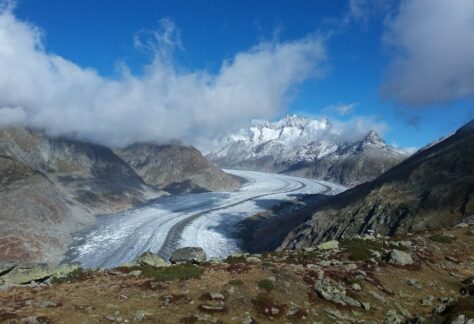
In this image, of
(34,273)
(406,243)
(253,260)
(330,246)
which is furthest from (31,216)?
(406,243)

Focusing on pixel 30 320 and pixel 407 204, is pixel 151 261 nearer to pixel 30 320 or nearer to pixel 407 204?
pixel 30 320

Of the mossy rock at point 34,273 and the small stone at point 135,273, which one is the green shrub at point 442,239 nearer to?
the small stone at point 135,273

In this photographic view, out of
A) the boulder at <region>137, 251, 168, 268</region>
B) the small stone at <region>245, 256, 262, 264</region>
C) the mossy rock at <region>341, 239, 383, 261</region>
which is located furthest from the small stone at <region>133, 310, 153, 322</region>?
the mossy rock at <region>341, 239, 383, 261</region>

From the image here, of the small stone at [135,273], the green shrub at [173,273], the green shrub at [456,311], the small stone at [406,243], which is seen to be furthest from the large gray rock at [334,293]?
the small stone at [406,243]

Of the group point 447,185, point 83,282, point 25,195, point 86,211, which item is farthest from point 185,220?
point 83,282

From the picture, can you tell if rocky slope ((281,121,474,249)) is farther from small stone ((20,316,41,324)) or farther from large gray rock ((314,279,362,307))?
small stone ((20,316,41,324))

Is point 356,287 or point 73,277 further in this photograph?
point 73,277

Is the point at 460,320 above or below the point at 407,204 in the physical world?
below
